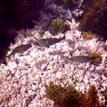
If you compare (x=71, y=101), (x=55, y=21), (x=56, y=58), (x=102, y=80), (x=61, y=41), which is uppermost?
(x=55, y=21)

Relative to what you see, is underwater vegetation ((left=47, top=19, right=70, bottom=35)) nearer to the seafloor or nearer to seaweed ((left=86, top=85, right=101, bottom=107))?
the seafloor

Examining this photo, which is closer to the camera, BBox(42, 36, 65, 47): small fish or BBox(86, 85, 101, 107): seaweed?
BBox(86, 85, 101, 107): seaweed

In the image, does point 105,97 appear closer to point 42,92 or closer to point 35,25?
point 42,92

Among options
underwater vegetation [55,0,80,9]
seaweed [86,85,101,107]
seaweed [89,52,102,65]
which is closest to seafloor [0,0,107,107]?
seaweed [89,52,102,65]

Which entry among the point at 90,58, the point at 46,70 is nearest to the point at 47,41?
the point at 46,70

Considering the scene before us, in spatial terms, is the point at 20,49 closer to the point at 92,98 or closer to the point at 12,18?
the point at 12,18

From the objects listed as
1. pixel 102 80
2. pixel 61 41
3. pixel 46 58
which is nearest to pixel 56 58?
pixel 46 58
